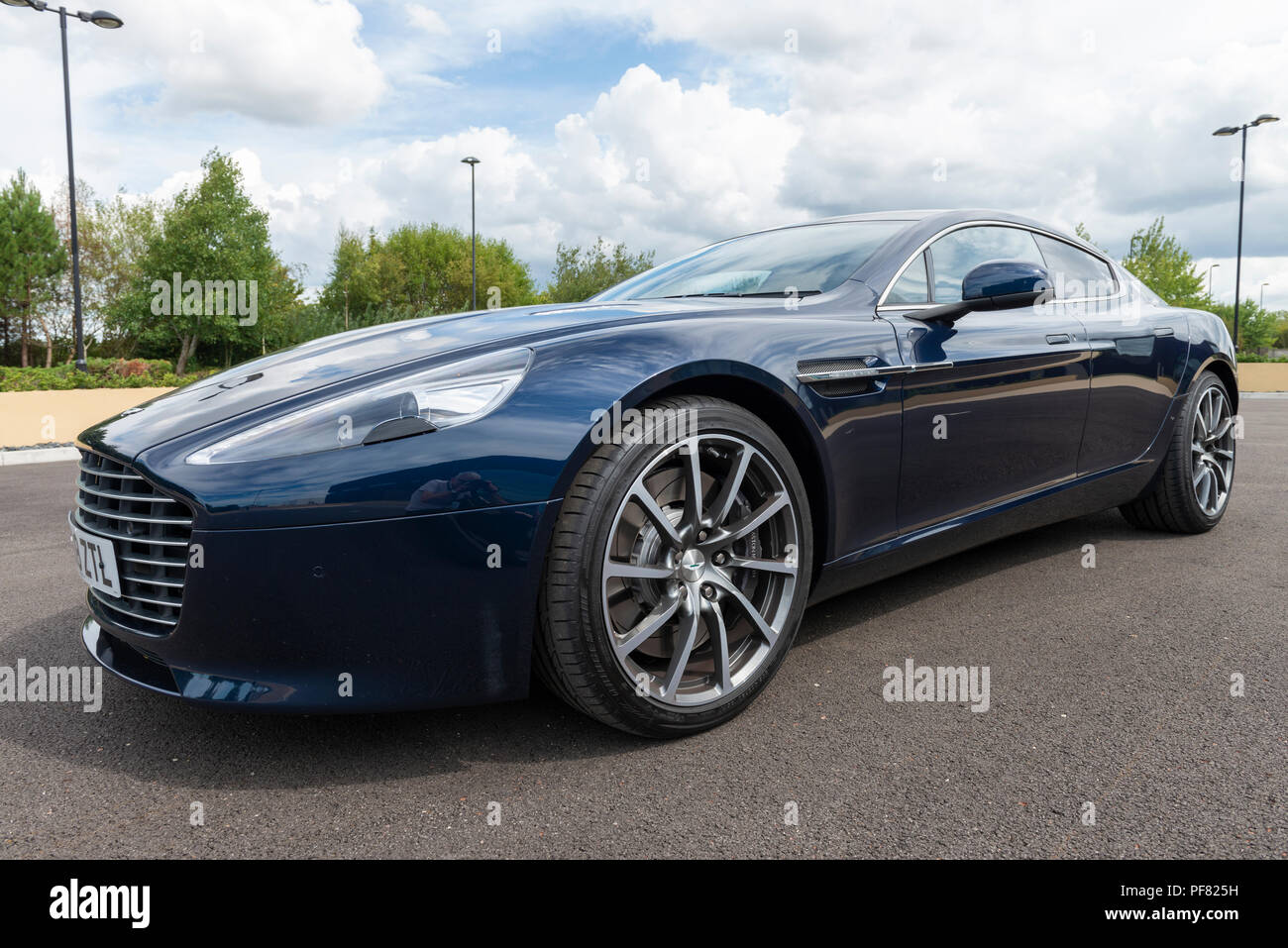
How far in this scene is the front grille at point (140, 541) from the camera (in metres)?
1.87

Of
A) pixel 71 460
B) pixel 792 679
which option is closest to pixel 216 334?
pixel 71 460

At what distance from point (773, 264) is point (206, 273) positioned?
3875 cm

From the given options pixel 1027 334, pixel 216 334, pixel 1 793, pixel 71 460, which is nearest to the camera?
pixel 1 793

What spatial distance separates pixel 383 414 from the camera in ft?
6.25

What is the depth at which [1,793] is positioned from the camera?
1.95m

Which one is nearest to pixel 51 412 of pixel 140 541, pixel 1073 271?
pixel 140 541

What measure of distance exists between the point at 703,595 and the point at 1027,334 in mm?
1706

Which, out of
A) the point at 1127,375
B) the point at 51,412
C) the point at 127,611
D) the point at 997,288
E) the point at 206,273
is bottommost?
the point at 127,611

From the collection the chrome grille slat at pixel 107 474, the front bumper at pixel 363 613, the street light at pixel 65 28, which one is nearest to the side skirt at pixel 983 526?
the front bumper at pixel 363 613

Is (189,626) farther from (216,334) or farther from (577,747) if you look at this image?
(216,334)

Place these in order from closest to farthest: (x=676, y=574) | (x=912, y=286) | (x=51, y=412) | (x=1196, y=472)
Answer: (x=676, y=574) < (x=912, y=286) < (x=1196, y=472) < (x=51, y=412)

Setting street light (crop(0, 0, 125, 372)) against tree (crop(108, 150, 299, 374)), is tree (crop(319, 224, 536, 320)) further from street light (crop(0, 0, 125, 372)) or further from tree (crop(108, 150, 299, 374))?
street light (crop(0, 0, 125, 372))

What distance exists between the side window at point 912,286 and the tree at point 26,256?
44676mm

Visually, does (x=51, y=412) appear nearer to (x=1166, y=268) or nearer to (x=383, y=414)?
(x=383, y=414)
